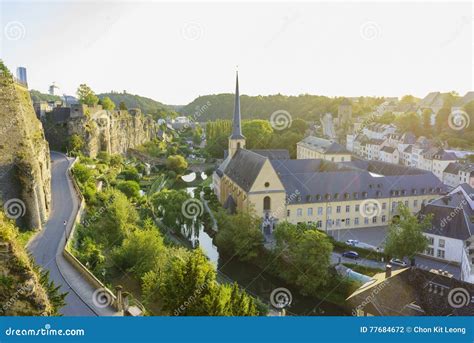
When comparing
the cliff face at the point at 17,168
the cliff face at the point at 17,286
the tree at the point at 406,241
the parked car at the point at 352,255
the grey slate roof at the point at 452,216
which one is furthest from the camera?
the parked car at the point at 352,255

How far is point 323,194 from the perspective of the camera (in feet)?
102

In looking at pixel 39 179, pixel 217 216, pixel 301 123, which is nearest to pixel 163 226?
pixel 217 216

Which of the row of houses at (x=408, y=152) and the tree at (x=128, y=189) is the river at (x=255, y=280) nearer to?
the tree at (x=128, y=189)

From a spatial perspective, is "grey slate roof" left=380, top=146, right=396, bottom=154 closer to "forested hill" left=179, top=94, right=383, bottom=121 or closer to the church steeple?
the church steeple

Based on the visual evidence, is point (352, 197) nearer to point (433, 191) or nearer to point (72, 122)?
point (433, 191)

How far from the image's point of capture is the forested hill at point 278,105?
95.6 m

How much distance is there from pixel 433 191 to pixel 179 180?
101 ft

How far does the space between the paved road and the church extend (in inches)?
464

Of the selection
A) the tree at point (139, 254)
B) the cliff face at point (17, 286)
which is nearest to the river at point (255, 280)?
the tree at point (139, 254)

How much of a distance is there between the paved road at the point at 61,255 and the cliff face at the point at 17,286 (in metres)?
3.32

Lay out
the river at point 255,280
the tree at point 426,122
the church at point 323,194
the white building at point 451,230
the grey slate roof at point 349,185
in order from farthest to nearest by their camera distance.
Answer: the tree at point 426,122 → the grey slate roof at point 349,185 → the church at point 323,194 → the white building at point 451,230 → the river at point 255,280

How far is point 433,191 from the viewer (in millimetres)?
33188

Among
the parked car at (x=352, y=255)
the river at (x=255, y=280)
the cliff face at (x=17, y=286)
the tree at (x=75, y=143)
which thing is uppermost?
the tree at (x=75, y=143)

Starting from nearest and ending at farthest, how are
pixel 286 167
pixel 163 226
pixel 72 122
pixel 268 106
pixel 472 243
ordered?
pixel 472 243 < pixel 163 226 < pixel 286 167 < pixel 72 122 < pixel 268 106
